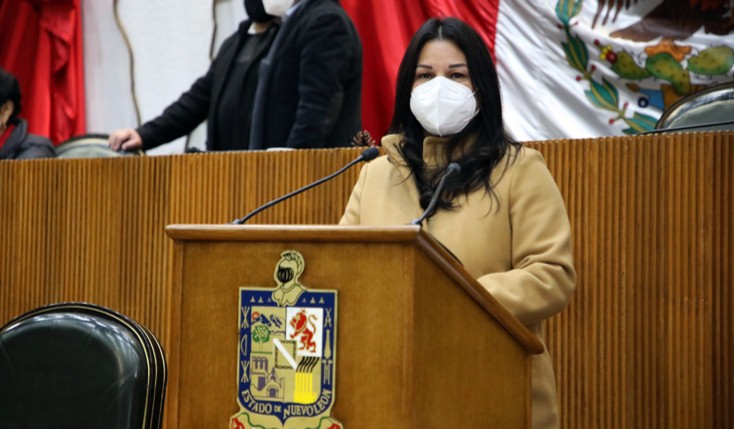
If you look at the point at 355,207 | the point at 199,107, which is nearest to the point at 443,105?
the point at 355,207

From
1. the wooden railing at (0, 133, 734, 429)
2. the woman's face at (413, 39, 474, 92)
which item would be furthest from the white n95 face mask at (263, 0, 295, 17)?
the woman's face at (413, 39, 474, 92)

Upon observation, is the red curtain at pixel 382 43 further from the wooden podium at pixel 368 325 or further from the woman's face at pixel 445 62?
Answer: the wooden podium at pixel 368 325

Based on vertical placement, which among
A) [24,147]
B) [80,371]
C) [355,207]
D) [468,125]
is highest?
[24,147]

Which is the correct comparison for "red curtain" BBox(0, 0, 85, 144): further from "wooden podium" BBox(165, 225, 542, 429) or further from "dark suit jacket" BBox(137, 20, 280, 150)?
"wooden podium" BBox(165, 225, 542, 429)

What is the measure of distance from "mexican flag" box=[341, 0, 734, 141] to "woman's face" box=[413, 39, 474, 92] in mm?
1975

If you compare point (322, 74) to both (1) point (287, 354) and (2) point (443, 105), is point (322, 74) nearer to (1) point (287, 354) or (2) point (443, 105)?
(2) point (443, 105)

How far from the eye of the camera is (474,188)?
2.53m

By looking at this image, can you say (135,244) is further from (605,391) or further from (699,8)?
(699,8)

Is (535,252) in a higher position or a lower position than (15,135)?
lower

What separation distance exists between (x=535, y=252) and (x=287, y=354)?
0.76m

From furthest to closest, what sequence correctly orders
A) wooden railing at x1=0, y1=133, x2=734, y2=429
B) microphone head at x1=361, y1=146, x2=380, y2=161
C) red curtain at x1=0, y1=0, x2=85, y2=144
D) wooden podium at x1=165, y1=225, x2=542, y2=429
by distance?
red curtain at x1=0, y1=0, x2=85, y2=144 < wooden railing at x1=0, y1=133, x2=734, y2=429 < microphone head at x1=361, y1=146, x2=380, y2=161 < wooden podium at x1=165, y1=225, x2=542, y2=429

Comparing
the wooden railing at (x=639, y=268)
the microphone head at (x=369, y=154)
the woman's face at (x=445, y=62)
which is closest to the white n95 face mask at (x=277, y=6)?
the wooden railing at (x=639, y=268)

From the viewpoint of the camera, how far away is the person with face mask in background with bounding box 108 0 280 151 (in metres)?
4.15

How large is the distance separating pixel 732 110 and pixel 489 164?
3.60 feet
